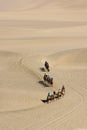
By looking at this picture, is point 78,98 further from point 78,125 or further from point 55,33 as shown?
point 55,33

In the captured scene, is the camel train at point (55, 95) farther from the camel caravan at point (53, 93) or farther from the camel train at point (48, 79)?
the camel train at point (48, 79)

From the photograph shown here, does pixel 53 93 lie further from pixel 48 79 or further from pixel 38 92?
pixel 48 79

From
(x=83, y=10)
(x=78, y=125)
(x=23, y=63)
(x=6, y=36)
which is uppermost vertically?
(x=83, y=10)

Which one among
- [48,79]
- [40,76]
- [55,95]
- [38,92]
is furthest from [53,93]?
[40,76]

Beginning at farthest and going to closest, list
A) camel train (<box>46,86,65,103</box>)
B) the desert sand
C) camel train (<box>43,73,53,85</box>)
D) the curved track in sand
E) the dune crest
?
the dune crest → camel train (<box>43,73,53,85</box>) → camel train (<box>46,86,65,103</box>) → the curved track in sand → the desert sand

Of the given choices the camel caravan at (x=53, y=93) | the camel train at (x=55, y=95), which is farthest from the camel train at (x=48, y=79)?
the camel train at (x=55, y=95)

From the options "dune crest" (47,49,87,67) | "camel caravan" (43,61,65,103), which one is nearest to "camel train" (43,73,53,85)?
"camel caravan" (43,61,65,103)

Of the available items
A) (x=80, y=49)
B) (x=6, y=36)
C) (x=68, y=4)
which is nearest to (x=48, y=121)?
(x=80, y=49)

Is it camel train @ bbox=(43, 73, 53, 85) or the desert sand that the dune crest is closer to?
the desert sand
